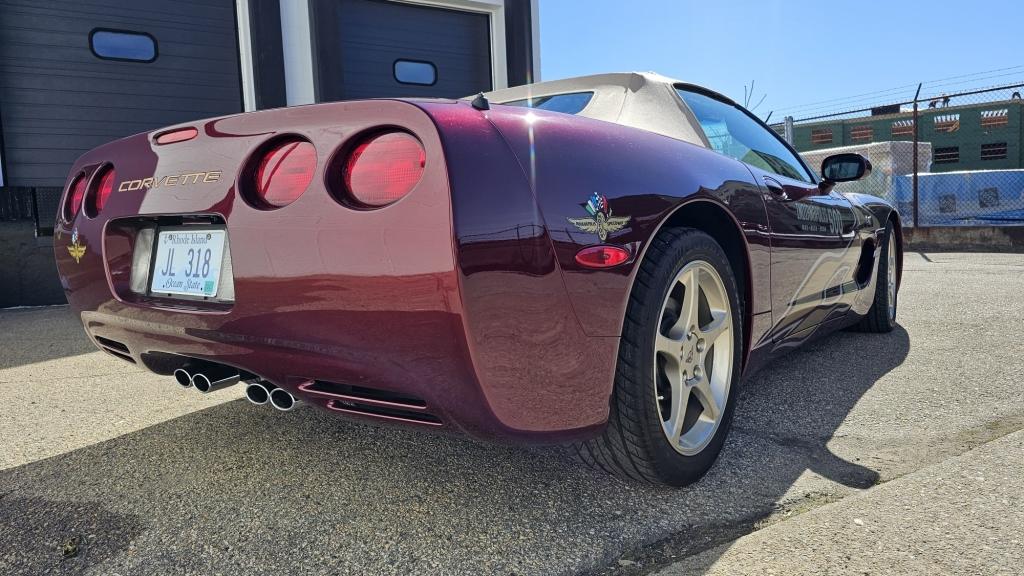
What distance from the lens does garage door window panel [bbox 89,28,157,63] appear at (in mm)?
6367

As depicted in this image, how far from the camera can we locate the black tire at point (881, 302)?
12.7ft

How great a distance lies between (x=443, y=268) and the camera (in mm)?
1341

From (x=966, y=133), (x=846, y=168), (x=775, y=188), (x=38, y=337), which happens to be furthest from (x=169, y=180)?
(x=966, y=133)

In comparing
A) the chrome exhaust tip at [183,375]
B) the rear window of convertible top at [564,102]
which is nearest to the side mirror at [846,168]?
the rear window of convertible top at [564,102]

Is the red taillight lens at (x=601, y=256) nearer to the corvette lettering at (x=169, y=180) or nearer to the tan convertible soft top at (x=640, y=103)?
the tan convertible soft top at (x=640, y=103)

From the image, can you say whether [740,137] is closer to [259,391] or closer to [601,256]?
[601,256]

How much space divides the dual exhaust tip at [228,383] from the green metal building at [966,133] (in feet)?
70.3

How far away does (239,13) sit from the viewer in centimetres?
693

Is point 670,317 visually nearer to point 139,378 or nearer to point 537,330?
point 537,330

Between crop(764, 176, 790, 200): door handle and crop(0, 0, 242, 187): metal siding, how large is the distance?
19.4 ft

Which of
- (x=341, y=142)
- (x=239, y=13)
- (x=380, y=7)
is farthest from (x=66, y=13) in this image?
(x=341, y=142)

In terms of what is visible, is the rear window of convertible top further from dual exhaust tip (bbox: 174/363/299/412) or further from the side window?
dual exhaust tip (bbox: 174/363/299/412)

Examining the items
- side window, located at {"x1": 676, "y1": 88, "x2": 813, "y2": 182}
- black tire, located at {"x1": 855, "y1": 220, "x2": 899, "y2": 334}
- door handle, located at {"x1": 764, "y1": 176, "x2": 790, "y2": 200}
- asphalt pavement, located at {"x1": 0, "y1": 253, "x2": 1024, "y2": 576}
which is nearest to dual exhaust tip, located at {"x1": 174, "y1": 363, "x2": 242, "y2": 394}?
asphalt pavement, located at {"x1": 0, "y1": 253, "x2": 1024, "y2": 576}

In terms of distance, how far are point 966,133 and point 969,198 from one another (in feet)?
43.5
